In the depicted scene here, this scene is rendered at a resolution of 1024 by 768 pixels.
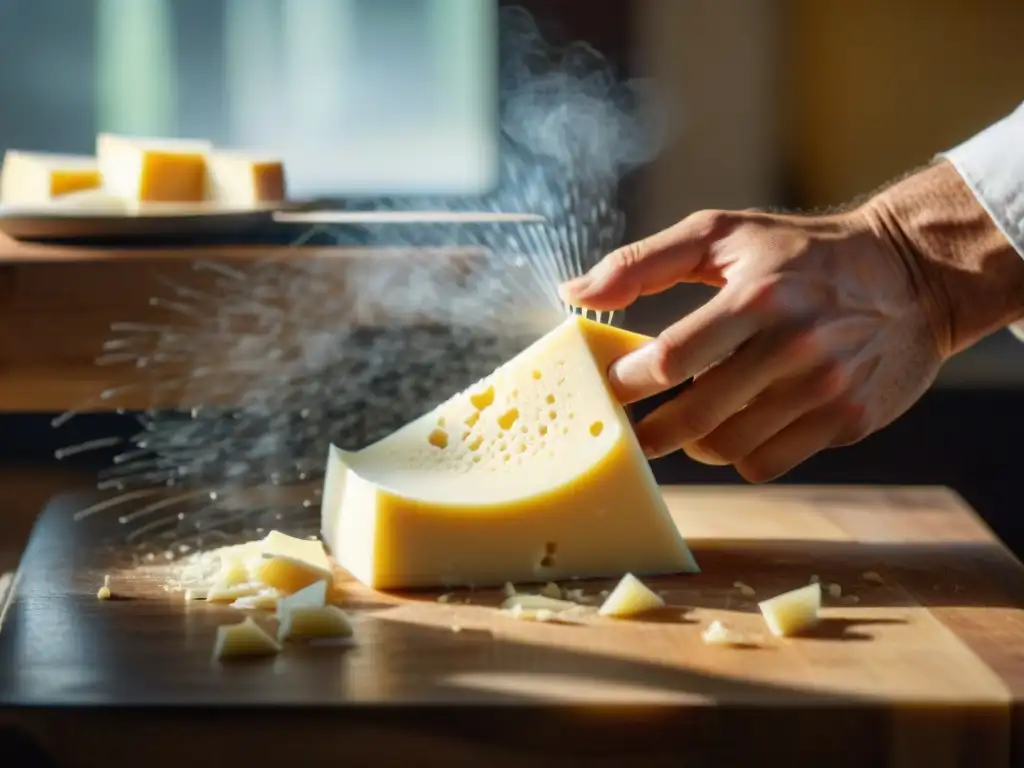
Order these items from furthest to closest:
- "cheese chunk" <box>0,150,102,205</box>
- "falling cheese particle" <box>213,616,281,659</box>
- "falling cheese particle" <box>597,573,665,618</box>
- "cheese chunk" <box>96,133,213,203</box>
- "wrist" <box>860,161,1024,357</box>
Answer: "cheese chunk" <box>0,150,102,205</box> < "cheese chunk" <box>96,133,213,203</box> < "wrist" <box>860,161,1024,357</box> < "falling cheese particle" <box>597,573,665,618</box> < "falling cheese particle" <box>213,616,281,659</box>

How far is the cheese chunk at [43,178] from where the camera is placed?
1.99 metres

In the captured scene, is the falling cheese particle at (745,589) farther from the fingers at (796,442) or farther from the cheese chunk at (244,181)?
the cheese chunk at (244,181)

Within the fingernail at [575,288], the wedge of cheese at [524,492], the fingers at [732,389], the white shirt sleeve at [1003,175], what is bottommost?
the wedge of cheese at [524,492]

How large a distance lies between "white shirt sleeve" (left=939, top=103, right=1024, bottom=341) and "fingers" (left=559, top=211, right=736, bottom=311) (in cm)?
25

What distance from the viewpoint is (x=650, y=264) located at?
1.23 meters

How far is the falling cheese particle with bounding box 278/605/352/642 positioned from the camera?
1027 millimetres

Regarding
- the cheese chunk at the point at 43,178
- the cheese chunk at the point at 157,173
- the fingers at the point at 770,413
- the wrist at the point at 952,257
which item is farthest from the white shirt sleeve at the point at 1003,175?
the cheese chunk at the point at 43,178

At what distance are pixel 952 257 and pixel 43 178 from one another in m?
1.29

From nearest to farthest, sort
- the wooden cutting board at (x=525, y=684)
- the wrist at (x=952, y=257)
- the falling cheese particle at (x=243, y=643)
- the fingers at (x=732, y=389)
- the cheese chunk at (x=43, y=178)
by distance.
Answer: the wooden cutting board at (x=525, y=684)
the falling cheese particle at (x=243, y=643)
the fingers at (x=732, y=389)
the wrist at (x=952, y=257)
the cheese chunk at (x=43, y=178)

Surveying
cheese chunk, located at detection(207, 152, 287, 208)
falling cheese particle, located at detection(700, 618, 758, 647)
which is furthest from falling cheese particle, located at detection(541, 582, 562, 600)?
cheese chunk, located at detection(207, 152, 287, 208)

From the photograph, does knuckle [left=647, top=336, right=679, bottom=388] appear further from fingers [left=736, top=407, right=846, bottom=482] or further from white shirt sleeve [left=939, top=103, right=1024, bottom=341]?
→ white shirt sleeve [left=939, top=103, right=1024, bottom=341]

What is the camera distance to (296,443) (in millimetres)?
1747

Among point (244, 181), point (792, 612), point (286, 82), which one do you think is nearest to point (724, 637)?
point (792, 612)

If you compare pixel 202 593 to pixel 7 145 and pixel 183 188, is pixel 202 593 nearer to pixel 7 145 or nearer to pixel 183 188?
pixel 183 188
